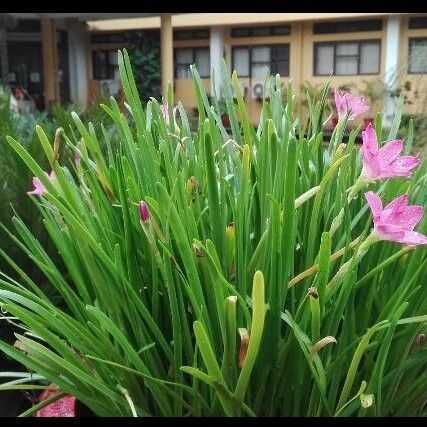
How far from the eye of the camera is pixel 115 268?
1.88 ft

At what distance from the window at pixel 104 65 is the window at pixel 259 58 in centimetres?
286

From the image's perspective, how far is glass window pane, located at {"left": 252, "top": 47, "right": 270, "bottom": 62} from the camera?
13.9 m

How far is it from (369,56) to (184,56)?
4028 mm

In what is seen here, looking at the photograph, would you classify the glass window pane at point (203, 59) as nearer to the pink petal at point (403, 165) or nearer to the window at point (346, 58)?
the window at point (346, 58)

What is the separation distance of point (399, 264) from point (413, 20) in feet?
43.5

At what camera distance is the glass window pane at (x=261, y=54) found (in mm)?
13850

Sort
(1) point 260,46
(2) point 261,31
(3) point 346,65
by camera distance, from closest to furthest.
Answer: (3) point 346,65, (2) point 261,31, (1) point 260,46

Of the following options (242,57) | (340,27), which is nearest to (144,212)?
(340,27)

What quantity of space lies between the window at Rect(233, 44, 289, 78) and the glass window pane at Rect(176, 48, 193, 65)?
39.0 inches

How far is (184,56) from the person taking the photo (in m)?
14.4

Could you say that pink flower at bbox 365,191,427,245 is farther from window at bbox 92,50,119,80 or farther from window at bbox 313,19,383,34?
window at bbox 92,50,119,80

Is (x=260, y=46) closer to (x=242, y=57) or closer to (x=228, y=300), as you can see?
(x=242, y=57)

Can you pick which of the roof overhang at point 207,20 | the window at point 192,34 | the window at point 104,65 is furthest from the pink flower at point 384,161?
the window at point 104,65

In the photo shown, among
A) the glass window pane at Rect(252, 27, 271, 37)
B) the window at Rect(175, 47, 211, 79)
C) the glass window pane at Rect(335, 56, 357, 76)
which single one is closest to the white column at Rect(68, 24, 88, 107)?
the window at Rect(175, 47, 211, 79)
